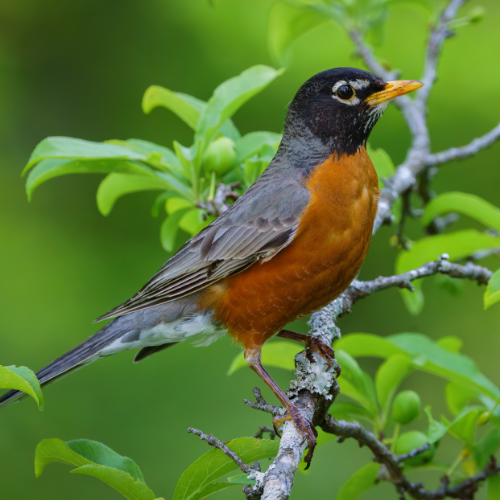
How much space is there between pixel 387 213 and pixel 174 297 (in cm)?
105

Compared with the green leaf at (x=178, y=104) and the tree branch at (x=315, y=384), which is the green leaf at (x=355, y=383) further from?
the green leaf at (x=178, y=104)

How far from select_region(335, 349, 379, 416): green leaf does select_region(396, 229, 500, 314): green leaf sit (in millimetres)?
671

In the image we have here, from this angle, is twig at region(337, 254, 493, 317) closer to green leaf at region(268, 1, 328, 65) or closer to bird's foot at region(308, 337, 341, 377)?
bird's foot at region(308, 337, 341, 377)

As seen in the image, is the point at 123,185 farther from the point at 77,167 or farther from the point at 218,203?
the point at 218,203

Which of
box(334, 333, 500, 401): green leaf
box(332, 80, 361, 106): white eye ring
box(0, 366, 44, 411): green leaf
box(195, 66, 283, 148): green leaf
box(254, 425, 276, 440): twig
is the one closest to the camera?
box(0, 366, 44, 411): green leaf

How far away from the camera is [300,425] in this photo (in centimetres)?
186

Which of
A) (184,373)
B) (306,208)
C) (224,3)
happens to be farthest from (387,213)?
(224,3)

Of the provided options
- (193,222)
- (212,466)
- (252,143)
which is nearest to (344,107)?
(252,143)

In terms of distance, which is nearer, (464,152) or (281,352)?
(281,352)

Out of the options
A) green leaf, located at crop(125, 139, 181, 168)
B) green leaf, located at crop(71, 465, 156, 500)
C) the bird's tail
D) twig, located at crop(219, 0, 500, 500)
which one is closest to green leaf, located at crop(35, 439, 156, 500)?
green leaf, located at crop(71, 465, 156, 500)

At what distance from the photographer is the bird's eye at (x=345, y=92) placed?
2.58 meters

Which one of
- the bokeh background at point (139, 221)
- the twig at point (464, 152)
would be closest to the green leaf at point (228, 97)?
the twig at point (464, 152)

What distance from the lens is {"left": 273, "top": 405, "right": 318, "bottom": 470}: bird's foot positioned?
1798 mm

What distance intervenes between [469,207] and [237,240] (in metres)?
1.09
